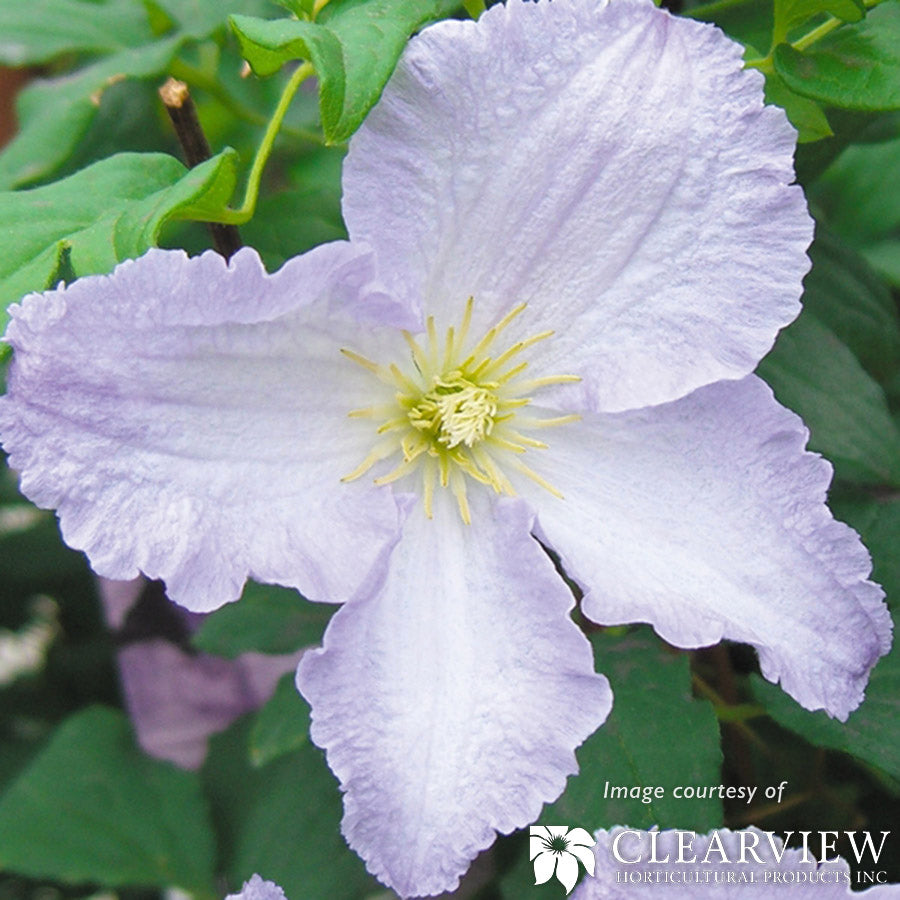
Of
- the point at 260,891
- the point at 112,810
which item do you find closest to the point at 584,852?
the point at 260,891

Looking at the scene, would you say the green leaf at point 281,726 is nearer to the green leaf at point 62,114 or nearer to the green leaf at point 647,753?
the green leaf at point 647,753

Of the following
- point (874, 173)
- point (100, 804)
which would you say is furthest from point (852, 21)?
point (100, 804)

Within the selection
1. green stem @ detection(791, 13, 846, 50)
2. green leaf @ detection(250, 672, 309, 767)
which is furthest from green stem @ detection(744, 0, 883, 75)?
green leaf @ detection(250, 672, 309, 767)

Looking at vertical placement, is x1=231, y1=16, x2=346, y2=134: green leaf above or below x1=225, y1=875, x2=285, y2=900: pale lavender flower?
above

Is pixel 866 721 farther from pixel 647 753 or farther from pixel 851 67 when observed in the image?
pixel 851 67

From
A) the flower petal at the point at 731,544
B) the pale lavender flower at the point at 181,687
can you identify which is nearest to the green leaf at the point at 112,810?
the pale lavender flower at the point at 181,687

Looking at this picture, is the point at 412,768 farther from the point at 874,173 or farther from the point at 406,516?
the point at 874,173

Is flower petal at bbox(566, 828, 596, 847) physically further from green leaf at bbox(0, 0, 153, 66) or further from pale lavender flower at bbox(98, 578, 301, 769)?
green leaf at bbox(0, 0, 153, 66)
